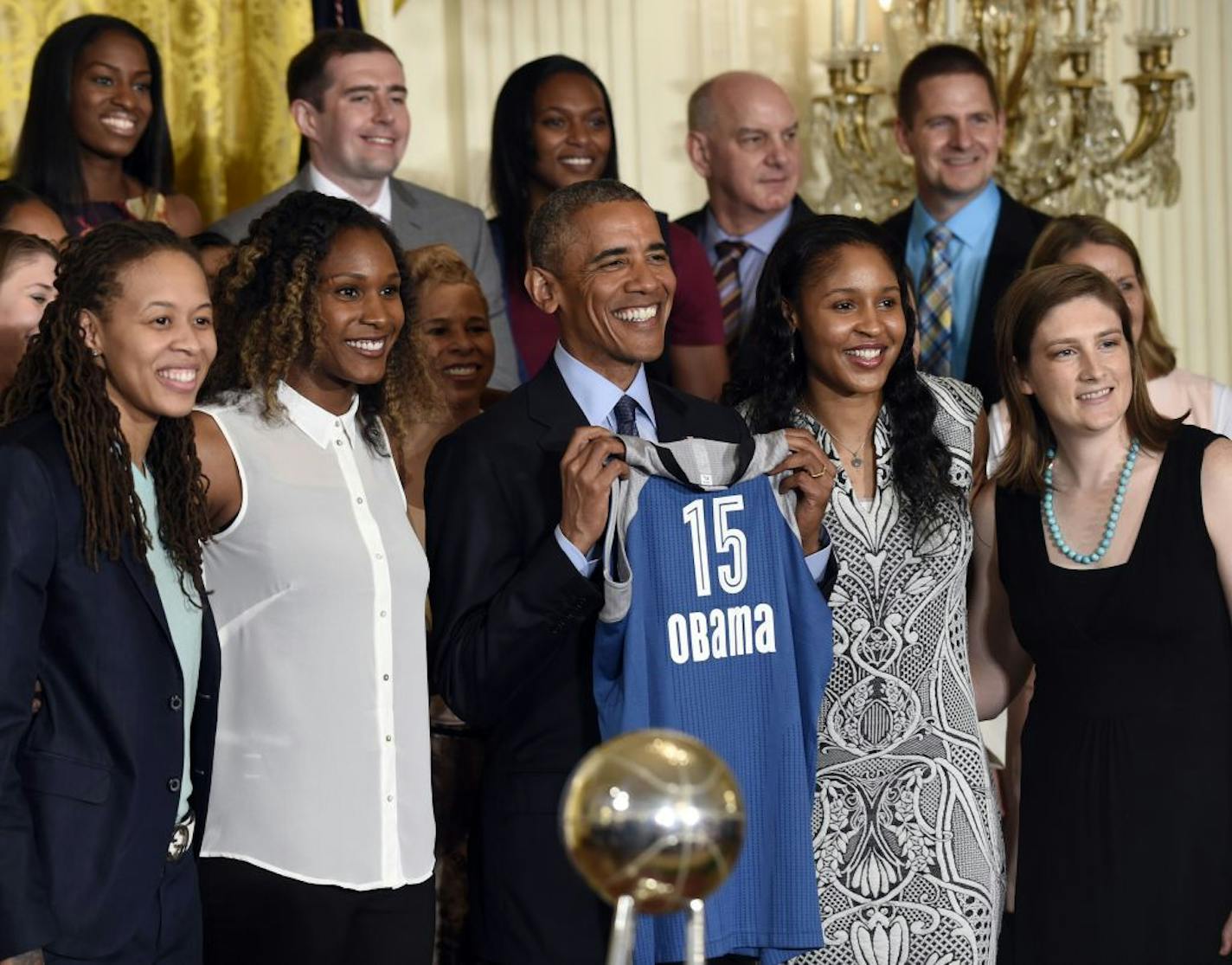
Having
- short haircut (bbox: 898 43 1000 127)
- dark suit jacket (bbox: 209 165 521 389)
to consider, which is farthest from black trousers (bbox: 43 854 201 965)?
short haircut (bbox: 898 43 1000 127)

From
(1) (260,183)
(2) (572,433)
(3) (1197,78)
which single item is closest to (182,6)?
(1) (260,183)

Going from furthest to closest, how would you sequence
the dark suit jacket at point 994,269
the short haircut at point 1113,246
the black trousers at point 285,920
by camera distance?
the dark suit jacket at point 994,269
the short haircut at point 1113,246
the black trousers at point 285,920

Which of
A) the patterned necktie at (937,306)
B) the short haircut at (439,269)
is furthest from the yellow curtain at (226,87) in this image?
the patterned necktie at (937,306)

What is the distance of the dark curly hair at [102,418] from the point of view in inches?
101

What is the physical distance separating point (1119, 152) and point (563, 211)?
3289 millimetres

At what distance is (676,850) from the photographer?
1437 mm

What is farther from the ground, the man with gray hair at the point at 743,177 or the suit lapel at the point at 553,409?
the man with gray hair at the point at 743,177

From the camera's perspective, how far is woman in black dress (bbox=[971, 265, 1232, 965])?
3.30 m

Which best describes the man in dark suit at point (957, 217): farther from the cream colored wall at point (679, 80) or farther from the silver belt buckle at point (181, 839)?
the silver belt buckle at point (181, 839)

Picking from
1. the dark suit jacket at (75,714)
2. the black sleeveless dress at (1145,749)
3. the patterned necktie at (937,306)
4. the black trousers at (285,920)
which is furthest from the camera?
the patterned necktie at (937,306)

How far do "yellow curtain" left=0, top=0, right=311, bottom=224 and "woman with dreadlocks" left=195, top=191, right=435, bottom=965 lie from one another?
2.31 metres

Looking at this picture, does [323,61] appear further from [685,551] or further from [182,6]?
[685,551]

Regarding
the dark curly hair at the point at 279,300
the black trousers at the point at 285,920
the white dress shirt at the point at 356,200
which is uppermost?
the white dress shirt at the point at 356,200

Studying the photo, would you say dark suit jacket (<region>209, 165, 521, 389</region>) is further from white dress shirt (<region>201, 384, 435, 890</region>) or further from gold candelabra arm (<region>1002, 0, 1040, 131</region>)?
gold candelabra arm (<region>1002, 0, 1040, 131</region>)
